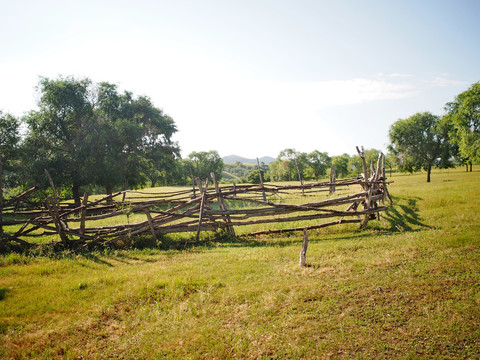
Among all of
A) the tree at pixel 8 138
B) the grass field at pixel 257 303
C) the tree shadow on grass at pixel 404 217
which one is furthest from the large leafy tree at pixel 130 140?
the tree shadow on grass at pixel 404 217

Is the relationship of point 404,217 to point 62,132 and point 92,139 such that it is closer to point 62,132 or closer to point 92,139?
point 92,139

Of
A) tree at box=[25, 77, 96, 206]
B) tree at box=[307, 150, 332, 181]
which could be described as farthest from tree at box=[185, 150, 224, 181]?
tree at box=[25, 77, 96, 206]

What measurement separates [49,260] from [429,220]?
485 inches

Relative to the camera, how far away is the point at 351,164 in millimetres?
92688

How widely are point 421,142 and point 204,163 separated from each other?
54156 millimetres

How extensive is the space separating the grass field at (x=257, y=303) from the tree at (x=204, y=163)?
6456cm

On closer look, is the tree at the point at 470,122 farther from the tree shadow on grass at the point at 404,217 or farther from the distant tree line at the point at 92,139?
the tree shadow on grass at the point at 404,217

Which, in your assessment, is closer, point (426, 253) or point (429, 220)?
point (426, 253)

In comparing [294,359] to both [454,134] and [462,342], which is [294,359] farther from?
[454,134]

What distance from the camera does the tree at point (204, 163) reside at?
237 feet

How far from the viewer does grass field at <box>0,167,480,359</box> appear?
3.36 m

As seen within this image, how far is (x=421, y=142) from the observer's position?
31891 millimetres

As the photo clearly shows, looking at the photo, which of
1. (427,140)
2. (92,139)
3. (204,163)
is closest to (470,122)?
(427,140)

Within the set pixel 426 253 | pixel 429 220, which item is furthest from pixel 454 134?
pixel 426 253
